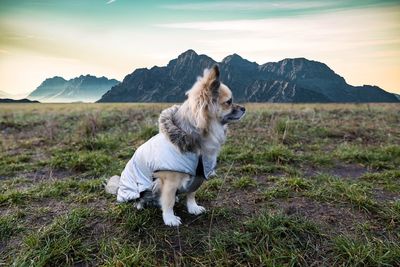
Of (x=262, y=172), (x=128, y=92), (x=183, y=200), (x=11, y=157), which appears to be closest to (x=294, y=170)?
(x=262, y=172)

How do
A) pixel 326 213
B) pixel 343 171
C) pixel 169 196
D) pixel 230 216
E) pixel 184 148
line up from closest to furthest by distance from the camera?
1. pixel 184 148
2. pixel 169 196
3. pixel 230 216
4. pixel 326 213
5. pixel 343 171

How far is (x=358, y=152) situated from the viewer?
289 inches

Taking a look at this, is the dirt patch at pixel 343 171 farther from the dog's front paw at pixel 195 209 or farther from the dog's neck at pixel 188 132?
the dog's neck at pixel 188 132

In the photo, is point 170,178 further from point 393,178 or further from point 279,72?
point 279,72

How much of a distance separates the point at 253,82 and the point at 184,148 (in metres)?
90.3

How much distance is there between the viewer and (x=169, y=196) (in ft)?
13.4

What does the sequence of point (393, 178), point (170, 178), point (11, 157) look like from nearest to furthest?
point (170, 178)
point (393, 178)
point (11, 157)

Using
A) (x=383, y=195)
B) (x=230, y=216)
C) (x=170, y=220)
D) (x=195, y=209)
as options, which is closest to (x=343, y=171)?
(x=383, y=195)

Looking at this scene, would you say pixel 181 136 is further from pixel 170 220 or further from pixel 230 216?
pixel 230 216

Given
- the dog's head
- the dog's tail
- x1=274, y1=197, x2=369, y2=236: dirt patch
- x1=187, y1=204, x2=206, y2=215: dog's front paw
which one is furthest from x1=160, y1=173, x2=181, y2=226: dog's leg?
x1=274, y1=197, x2=369, y2=236: dirt patch

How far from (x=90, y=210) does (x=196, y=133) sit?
1820mm

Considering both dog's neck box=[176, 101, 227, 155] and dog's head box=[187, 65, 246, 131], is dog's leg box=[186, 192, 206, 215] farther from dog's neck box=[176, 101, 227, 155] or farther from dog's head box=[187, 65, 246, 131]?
dog's head box=[187, 65, 246, 131]

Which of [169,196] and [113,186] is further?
[113,186]

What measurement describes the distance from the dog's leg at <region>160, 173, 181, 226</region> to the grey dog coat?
0.43ft
